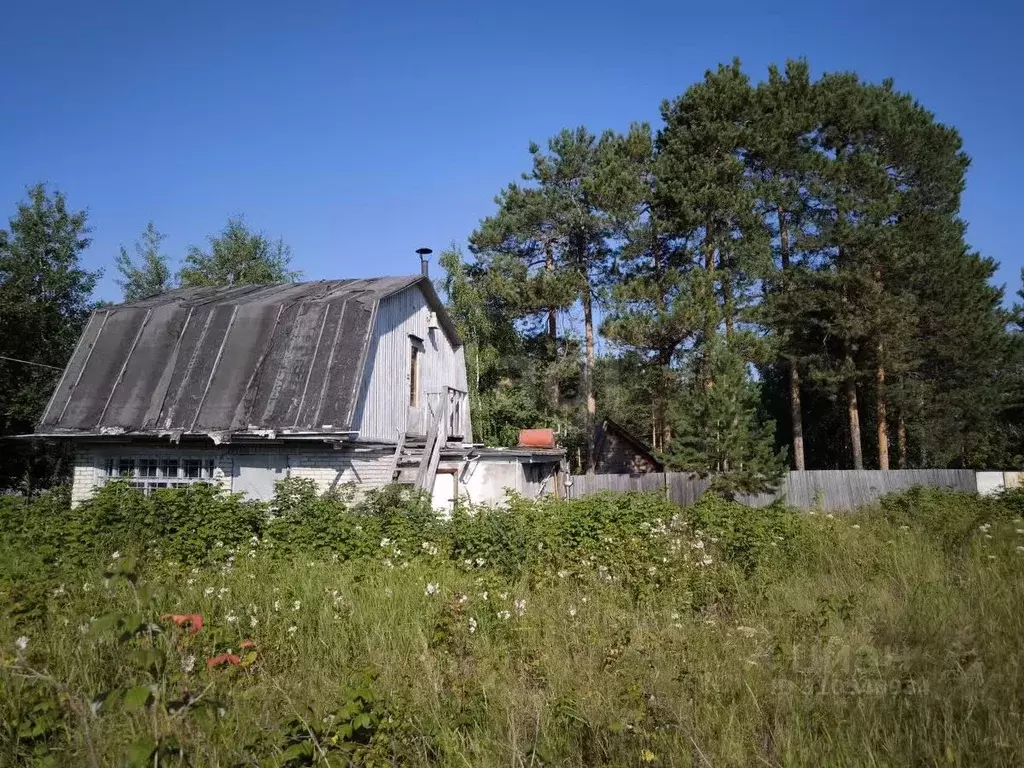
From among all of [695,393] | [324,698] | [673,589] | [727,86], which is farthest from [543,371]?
[324,698]

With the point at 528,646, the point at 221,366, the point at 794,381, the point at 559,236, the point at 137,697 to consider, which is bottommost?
the point at 528,646

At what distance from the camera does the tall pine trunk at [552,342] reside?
26250 millimetres

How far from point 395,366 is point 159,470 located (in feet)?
19.0

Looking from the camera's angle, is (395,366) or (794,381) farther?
(794,381)

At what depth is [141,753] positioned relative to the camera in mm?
2377

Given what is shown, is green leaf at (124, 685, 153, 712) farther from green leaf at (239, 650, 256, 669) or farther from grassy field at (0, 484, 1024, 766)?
green leaf at (239, 650, 256, 669)

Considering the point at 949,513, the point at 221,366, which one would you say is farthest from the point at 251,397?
the point at 949,513

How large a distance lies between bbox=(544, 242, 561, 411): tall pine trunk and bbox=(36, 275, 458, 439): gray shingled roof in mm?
11861

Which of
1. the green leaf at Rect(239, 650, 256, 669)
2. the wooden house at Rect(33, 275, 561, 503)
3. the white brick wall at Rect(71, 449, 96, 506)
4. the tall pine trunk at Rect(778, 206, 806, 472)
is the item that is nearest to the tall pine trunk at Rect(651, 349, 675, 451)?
the tall pine trunk at Rect(778, 206, 806, 472)

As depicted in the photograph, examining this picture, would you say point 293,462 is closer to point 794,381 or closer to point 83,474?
point 83,474

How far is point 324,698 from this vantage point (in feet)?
12.2

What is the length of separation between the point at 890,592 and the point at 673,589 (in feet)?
6.02

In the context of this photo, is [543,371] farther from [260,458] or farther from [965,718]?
[965,718]

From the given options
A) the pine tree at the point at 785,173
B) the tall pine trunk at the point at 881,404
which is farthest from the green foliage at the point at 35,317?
the tall pine trunk at the point at 881,404
